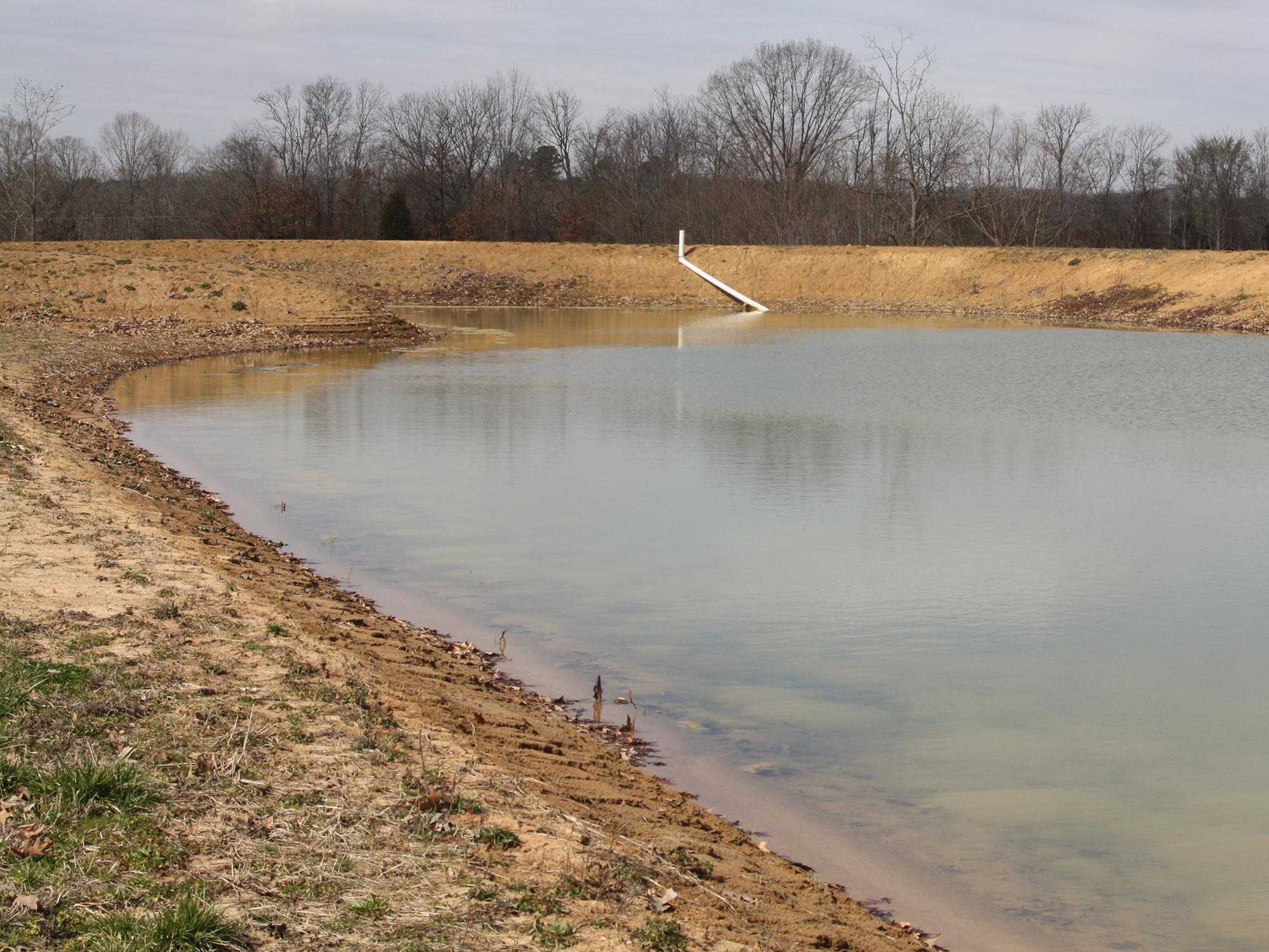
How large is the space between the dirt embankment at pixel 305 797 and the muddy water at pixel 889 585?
2.34ft

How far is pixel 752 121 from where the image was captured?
78750 millimetres

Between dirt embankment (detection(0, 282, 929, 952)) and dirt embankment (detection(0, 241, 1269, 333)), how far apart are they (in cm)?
2503

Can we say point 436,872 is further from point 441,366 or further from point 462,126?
point 462,126

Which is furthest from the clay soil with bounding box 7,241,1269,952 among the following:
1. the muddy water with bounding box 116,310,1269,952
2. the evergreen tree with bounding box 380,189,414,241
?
the evergreen tree with bounding box 380,189,414,241

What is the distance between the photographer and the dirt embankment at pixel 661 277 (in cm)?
3164

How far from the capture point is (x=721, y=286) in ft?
171

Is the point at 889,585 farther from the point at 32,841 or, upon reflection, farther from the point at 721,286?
the point at 721,286

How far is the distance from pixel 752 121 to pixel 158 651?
77.3 metres

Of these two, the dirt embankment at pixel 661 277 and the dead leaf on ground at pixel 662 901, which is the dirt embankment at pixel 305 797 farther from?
the dirt embankment at pixel 661 277

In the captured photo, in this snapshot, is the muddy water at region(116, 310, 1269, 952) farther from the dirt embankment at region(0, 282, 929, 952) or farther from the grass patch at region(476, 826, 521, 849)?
the grass patch at region(476, 826, 521, 849)

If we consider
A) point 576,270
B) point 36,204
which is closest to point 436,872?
point 576,270

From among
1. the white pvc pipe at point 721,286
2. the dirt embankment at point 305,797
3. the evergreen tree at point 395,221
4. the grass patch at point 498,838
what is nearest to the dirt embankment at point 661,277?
the white pvc pipe at point 721,286

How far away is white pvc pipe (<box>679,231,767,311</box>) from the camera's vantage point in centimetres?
4966

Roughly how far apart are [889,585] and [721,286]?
43.9 metres
